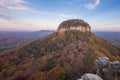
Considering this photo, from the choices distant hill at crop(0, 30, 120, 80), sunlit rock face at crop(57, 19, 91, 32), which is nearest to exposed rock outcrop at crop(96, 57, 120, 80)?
distant hill at crop(0, 30, 120, 80)

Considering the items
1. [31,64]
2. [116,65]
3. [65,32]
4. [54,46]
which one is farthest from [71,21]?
[116,65]

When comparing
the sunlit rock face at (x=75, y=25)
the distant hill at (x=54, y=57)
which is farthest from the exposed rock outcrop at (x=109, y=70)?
the sunlit rock face at (x=75, y=25)

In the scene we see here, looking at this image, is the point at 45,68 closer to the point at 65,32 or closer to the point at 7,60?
the point at 7,60

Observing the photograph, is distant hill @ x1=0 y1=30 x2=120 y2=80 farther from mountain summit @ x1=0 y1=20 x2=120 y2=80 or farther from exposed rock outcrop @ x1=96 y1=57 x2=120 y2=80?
exposed rock outcrop @ x1=96 y1=57 x2=120 y2=80

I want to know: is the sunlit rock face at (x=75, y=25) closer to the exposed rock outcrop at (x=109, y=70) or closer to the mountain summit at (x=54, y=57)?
the mountain summit at (x=54, y=57)

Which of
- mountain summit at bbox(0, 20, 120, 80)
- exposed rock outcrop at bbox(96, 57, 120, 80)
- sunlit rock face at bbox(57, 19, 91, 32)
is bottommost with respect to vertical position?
mountain summit at bbox(0, 20, 120, 80)

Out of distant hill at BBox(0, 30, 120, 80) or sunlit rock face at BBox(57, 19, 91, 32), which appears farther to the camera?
sunlit rock face at BBox(57, 19, 91, 32)

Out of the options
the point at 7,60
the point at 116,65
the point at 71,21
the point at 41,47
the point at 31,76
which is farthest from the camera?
the point at 71,21
